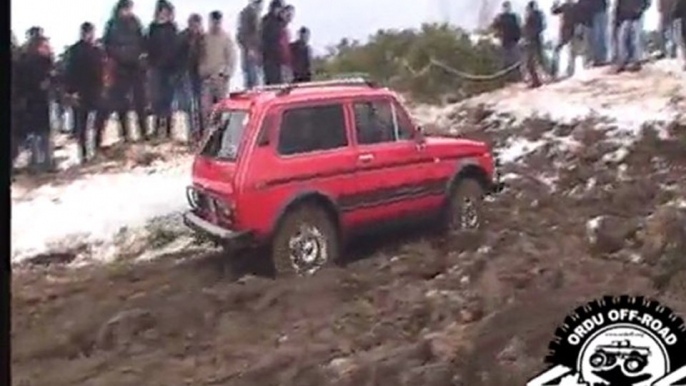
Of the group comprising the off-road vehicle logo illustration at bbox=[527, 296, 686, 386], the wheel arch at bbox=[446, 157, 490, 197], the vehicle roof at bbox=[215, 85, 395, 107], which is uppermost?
the vehicle roof at bbox=[215, 85, 395, 107]

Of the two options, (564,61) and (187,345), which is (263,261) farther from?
(564,61)

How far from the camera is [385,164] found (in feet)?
5.67

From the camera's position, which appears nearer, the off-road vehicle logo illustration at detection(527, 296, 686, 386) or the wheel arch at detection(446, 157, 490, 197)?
the off-road vehicle logo illustration at detection(527, 296, 686, 386)

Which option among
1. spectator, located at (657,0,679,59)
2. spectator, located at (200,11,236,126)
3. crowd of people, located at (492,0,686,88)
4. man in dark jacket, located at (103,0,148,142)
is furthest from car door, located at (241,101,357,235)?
spectator, located at (657,0,679,59)

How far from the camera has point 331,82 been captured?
1728 mm

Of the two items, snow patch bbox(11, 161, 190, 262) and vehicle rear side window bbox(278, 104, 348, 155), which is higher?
vehicle rear side window bbox(278, 104, 348, 155)

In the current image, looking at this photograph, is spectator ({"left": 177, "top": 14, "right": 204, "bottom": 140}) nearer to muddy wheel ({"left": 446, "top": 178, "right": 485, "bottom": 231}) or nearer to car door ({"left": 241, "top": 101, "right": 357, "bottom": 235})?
car door ({"left": 241, "top": 101, "right": 357, "bottom": 235})

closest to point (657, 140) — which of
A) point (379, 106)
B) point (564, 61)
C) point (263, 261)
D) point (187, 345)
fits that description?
point (564, 61)

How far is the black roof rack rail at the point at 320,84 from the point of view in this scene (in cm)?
172

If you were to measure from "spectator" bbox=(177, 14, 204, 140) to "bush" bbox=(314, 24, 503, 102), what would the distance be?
0.22 m

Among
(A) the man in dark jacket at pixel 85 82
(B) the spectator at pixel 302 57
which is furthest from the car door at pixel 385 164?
(A) the man in dark jacket at pixel 85 82

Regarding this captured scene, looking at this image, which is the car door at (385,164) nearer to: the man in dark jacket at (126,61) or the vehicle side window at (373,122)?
the vehicle side window at (373,122)

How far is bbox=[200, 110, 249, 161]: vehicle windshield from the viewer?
1.70 meters

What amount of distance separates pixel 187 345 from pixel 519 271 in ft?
1.98
